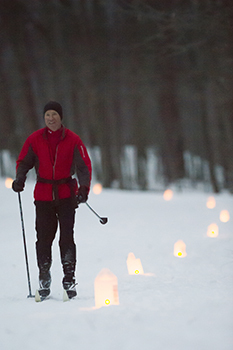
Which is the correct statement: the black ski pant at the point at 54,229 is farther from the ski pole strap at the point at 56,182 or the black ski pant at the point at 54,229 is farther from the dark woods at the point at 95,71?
the dark woods at the point at 95,71

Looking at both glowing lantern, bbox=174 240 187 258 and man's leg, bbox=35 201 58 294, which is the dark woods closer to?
glowing lantern, bbox=174 240 187 258

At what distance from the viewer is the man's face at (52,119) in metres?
4.52

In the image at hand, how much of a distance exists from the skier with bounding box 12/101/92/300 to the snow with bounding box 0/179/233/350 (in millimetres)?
395

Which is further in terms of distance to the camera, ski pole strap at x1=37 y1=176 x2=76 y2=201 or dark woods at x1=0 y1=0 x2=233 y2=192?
dark woods at x1=0 y1=0 x2=233 y2=192

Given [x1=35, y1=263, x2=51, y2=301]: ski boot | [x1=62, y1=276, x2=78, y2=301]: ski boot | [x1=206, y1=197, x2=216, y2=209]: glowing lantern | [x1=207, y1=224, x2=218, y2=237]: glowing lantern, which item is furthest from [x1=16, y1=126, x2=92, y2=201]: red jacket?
[x1=206, y1=197, x2=216, y2=209]: glowing lantern

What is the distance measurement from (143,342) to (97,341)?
34 centimetres

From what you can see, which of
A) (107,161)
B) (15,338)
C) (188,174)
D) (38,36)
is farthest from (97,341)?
(188,174)

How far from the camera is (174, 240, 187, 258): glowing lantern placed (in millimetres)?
6209

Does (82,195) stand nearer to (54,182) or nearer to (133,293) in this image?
(54,182)

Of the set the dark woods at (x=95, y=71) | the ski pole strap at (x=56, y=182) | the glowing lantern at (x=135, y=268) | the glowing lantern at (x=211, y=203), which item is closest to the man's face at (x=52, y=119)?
the ski pole strap at (x=56, y=182)

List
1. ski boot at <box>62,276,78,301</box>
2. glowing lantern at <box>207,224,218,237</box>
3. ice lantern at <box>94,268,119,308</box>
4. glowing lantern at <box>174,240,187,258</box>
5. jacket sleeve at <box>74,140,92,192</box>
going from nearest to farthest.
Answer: ice lantern at <box>94,268,119,308</box>
ski boot at <box>62,276,78,301</box>
jacket sleeve at <box>74,140,92,192</box>
glowing lantern at <box>174,240,187,258</box>
glowing lantern at <box>207,224,218,237</box>

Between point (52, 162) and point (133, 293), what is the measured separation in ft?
5.09

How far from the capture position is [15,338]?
3.44m

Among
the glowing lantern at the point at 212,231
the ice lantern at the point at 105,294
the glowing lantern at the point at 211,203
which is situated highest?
the ice lantern at the point at 105,294
